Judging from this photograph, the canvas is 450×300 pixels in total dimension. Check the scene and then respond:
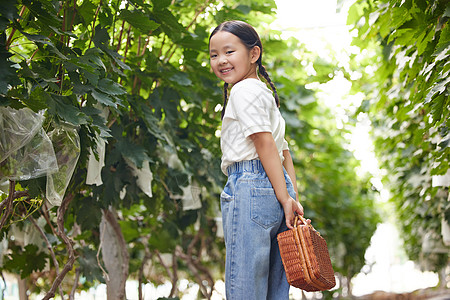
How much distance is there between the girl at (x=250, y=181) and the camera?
5.44ft

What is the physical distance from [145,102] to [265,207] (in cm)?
114

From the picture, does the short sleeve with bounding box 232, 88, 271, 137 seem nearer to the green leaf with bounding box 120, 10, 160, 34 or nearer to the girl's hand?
the girl's hand

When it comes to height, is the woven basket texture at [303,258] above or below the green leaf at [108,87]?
below

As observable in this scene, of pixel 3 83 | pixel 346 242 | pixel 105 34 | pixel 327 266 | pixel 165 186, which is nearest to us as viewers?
pixel 3 83

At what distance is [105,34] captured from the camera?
207 cm

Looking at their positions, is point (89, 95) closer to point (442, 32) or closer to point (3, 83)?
point (3, 83)

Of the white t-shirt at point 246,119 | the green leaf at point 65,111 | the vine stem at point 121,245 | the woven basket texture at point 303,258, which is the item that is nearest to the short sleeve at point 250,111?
the white t-shirt at point 246,119

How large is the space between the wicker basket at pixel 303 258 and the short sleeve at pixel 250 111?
0.33 m

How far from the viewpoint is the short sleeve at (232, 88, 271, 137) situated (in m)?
1.70

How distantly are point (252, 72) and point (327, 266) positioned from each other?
718 mm

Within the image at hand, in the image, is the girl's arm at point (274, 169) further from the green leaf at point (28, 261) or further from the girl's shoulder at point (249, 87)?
the green leaf at point (28, 261)

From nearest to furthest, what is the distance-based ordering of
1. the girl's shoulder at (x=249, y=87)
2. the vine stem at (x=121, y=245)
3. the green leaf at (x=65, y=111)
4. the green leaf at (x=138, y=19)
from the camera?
the green leaf at (x=65, y=111)
the girl's shoulder at (x=249, y=87)
the green leaf at (x=138, y=19)
the vine stem at (x=121, y=245)

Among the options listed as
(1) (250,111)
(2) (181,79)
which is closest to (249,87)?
(1) (250,111)

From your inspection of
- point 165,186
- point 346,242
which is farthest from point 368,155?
point 165,186
